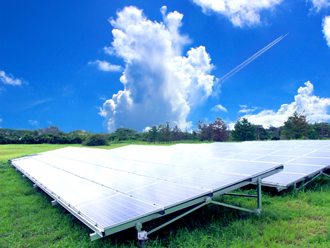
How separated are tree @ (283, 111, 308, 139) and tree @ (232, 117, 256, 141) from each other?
8639 mm

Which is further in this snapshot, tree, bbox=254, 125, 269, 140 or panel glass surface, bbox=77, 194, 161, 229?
tree, bbox=254, 125, 269, 140

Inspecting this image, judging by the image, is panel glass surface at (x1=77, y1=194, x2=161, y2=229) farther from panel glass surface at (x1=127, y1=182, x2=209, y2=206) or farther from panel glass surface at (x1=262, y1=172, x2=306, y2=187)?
panel glass surface at (x1=262, y1=172, x2=306, y2=187)

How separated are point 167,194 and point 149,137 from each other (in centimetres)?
5892

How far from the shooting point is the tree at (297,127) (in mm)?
50812

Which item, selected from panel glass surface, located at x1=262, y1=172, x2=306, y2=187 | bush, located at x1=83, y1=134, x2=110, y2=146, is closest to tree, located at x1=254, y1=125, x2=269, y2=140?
bush, located at x1=83, y1=134, x2=110, y2=146

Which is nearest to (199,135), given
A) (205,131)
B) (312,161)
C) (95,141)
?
(205,131)

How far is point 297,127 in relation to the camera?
50.8 metres

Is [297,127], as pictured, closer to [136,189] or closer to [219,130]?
[219,130]

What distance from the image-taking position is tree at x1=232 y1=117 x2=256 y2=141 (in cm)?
5650

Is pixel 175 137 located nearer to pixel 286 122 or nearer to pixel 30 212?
pixel 286 122

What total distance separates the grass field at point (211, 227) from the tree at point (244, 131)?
5113 centimetres

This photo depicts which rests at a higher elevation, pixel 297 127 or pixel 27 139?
pixel 297 127

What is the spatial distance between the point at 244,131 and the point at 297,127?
12.5 meters

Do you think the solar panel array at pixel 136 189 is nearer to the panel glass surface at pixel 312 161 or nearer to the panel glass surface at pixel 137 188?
the panel glass surface at pixel 137 188
